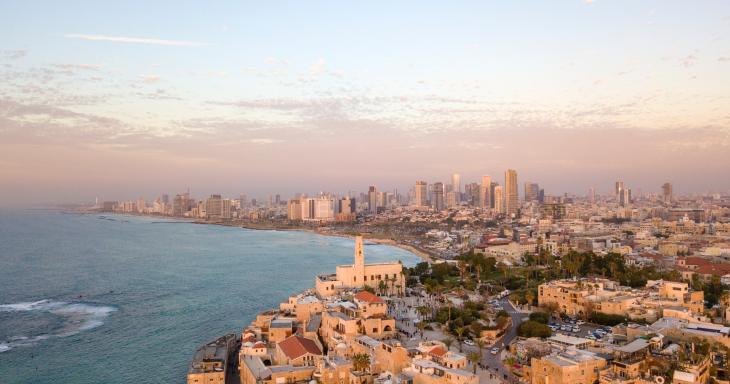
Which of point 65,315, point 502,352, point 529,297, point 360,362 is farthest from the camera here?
point 65,315

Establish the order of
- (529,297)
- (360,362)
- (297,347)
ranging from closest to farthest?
(360,362), (297,347), (529,297)

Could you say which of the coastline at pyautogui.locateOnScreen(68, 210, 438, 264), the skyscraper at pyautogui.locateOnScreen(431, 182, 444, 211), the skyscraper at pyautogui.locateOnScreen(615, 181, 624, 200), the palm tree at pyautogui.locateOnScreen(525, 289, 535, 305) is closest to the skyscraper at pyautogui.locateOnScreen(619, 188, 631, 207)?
the skyscraper at pyautogui.locateOnScreen(615, 181, 624, 200)

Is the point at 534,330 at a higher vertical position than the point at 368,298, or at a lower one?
lower

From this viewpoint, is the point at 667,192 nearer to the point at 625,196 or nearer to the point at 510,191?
the point at 625,196

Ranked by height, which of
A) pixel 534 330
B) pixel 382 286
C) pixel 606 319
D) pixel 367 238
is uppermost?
pixel 382 286

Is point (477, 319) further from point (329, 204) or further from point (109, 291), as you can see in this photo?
point (329, 204)

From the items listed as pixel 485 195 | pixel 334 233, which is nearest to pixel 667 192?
pixel 485 195

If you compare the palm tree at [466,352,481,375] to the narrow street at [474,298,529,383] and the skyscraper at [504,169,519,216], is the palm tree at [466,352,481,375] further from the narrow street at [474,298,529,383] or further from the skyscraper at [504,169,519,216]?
the skyscraper at [504,169,519,216]

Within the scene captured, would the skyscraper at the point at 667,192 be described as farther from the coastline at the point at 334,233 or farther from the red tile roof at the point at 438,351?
the red tile roof at the point at 438,351
